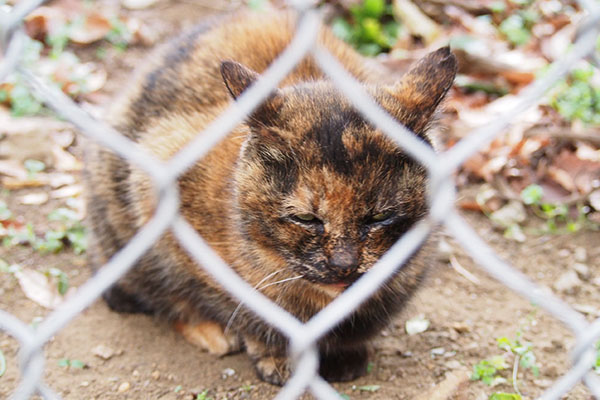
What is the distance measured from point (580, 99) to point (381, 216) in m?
2.34

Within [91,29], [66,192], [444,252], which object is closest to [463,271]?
[444,252]

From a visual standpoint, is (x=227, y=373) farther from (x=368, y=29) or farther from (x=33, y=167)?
(x=368, y=29)

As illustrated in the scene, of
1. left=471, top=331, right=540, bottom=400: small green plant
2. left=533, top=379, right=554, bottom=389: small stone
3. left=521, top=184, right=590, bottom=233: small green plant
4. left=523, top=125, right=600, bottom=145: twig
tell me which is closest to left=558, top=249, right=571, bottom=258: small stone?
left=521, top=184, right=590, bottom=233: small green plant

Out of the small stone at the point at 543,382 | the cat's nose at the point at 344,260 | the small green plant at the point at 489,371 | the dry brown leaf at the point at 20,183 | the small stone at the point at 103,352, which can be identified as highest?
the cat's nose at the point at 344,260

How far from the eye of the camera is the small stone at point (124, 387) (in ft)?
8.28

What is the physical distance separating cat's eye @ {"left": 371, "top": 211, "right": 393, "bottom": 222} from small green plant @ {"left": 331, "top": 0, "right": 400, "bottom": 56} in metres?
3.13

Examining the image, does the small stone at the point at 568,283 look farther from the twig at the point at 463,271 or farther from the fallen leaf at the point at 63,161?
the fallen leaf at the point at 63,161

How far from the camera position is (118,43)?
16.5ft

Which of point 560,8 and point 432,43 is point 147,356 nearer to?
point 432,43

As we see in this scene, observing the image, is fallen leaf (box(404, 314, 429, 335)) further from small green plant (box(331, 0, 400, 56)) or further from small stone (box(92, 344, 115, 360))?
small green plant (box(331, 0, 400, 56))

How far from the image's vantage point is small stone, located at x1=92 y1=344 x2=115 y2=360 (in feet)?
8.90

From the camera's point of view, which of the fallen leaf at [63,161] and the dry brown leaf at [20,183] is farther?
the fallen leaf at [63,161]

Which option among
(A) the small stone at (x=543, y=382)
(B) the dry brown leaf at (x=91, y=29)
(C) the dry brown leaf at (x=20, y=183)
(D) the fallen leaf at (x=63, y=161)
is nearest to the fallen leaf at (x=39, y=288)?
(C) the dry brown leaf at (x=20, y=183)

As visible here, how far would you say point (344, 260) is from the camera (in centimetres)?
196
